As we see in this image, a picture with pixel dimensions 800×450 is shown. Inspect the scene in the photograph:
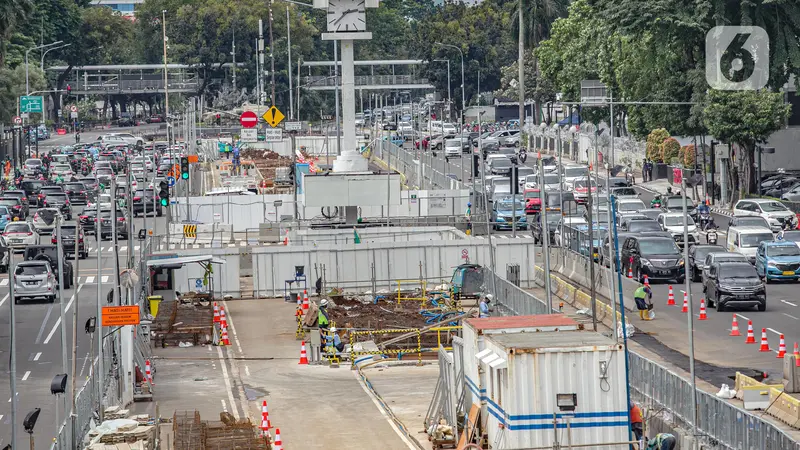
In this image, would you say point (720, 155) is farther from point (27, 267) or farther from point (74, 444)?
point (74, 444)

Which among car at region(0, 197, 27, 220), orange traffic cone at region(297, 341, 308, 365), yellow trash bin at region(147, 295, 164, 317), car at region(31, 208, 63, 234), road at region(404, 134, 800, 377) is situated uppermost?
car at region(0, 197, 27, 220)

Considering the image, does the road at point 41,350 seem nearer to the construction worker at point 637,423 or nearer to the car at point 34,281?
the car at point 34,281

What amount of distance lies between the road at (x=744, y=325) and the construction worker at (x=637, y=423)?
1006 cm

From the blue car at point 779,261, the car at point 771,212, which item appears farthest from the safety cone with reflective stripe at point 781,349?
the car at point 771,212

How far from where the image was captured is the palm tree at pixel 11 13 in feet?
230

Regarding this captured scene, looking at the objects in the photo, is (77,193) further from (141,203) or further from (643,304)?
(643,304)

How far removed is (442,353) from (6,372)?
1435cm

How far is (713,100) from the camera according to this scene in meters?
79.8

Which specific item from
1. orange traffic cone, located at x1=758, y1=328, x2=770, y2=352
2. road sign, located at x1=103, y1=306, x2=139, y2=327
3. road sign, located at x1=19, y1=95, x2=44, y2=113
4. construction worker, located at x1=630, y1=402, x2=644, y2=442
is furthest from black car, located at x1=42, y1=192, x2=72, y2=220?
construction worker, located at x1=630, y1=402, x2=644, y2=442

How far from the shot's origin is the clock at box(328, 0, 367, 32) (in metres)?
65.6

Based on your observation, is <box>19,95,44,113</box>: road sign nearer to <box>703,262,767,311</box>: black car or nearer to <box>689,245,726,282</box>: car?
<box>689,245,726,282</box>: car

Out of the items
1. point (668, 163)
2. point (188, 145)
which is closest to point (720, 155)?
point (668, 163)

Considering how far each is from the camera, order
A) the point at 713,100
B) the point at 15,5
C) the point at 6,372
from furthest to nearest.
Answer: the point at 713,100 < the point at 15,5 < the point at 6,372

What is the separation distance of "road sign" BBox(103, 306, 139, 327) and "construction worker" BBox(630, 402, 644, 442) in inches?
442
